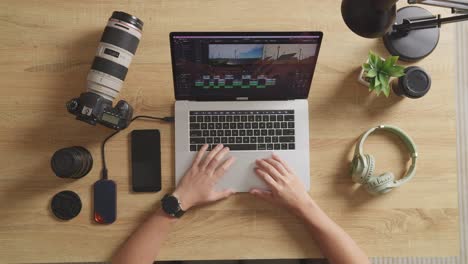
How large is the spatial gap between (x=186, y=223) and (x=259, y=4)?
0.63m

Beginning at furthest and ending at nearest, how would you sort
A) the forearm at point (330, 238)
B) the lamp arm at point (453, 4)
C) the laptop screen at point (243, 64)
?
the forearm at point (330, 238) < the laptop screen at point (243, 64) < the lamp arm at point (453, 4)

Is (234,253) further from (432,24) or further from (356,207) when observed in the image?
(432,24)

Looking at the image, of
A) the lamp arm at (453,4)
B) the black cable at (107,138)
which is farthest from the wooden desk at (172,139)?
the lamp arm at (453,4)

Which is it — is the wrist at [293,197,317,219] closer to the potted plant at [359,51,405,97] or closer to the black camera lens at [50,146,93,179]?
the potted plant at [359,51,405,97]

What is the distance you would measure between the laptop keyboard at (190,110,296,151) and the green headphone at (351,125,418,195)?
17 centimetres

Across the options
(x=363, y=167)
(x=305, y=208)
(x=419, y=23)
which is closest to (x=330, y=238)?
(x=305, y=208)

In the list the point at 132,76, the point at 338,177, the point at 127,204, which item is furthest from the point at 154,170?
the point at 338,177

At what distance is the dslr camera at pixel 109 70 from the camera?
97cm

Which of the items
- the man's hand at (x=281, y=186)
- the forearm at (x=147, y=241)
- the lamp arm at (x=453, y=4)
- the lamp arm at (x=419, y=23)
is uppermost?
the lamp arm at (x=453, y=4)

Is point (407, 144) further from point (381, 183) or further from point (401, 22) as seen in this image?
point (401, 22)

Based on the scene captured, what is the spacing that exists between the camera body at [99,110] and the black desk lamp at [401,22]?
0.58 metres

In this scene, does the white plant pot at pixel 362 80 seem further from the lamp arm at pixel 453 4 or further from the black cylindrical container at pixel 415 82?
the lamp arm at pixel 453 4

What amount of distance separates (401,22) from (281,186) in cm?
56

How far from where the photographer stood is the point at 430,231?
107 centimetres
